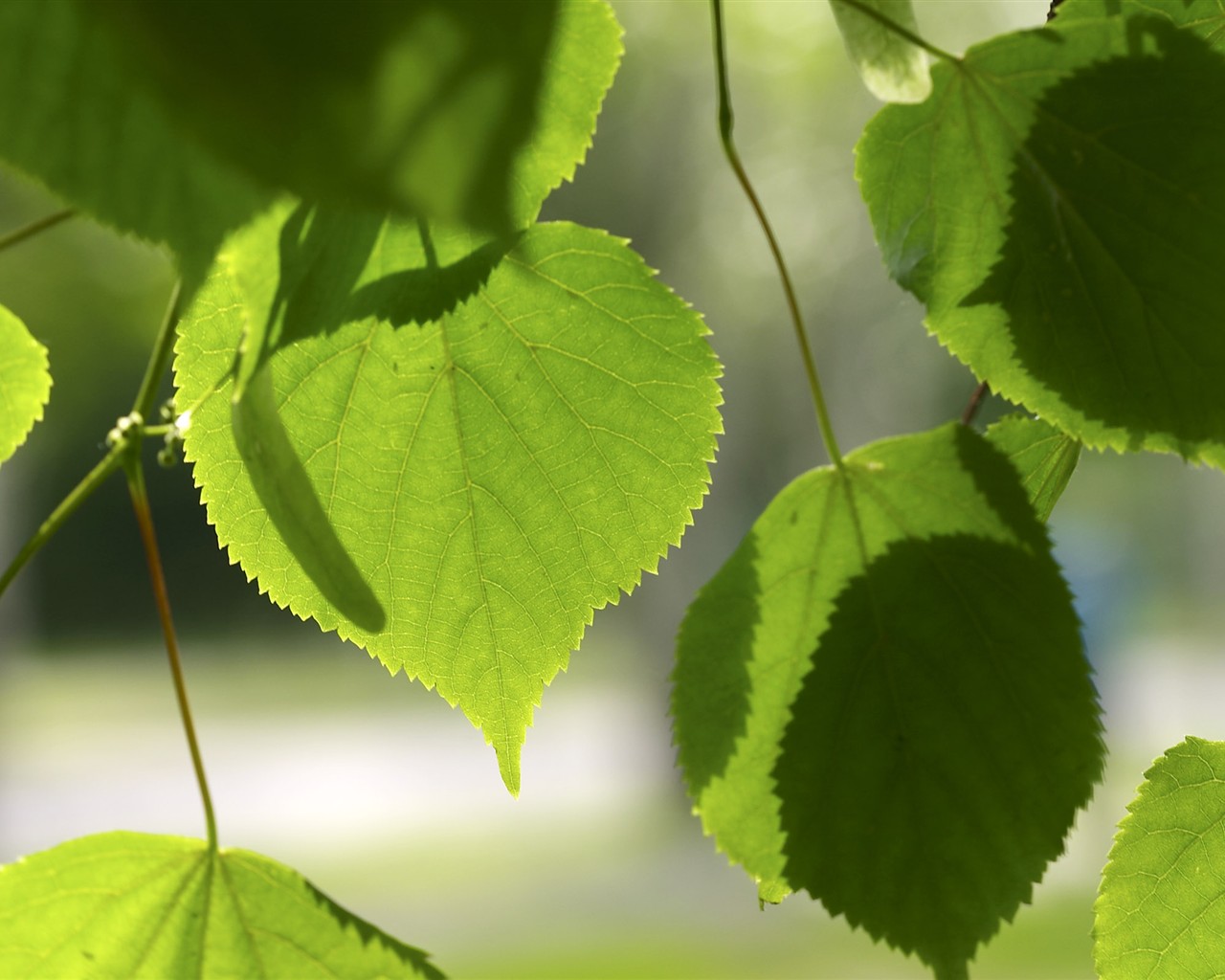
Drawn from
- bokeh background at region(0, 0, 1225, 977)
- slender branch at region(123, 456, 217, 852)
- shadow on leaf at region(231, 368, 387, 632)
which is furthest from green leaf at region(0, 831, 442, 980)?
bokeh background at region(0, 0, 1225, 977)

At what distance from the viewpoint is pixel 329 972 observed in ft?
0.95

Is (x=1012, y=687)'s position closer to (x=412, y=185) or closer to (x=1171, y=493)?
(x=412, y=185)

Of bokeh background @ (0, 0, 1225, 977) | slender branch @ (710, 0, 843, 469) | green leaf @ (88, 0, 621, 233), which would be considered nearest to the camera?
green leaf @ (88, 0, 621, 233)

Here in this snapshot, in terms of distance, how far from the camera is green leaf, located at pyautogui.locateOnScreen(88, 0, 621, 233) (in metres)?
0.10

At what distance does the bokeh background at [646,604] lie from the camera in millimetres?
4461

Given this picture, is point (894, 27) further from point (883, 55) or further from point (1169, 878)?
point (1169, 878)

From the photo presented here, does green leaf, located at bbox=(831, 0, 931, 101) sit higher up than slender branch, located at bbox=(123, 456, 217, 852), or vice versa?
green leaf, located at bbox=(831, 0, 931, 101)

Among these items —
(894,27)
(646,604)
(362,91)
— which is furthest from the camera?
(646,604)

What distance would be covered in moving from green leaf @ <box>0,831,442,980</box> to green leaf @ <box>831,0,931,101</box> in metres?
0.21

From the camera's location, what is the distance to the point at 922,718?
0.82 ft

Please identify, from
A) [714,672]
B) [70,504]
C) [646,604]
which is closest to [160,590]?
[70,504]

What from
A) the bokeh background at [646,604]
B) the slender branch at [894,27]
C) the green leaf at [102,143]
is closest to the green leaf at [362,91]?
the green leaf at [102,143]

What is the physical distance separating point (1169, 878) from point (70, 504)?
0.28 metres

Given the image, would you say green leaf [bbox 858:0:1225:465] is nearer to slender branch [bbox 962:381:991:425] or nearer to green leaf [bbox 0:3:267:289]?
slender branch [bbox 962:381:991:425]
